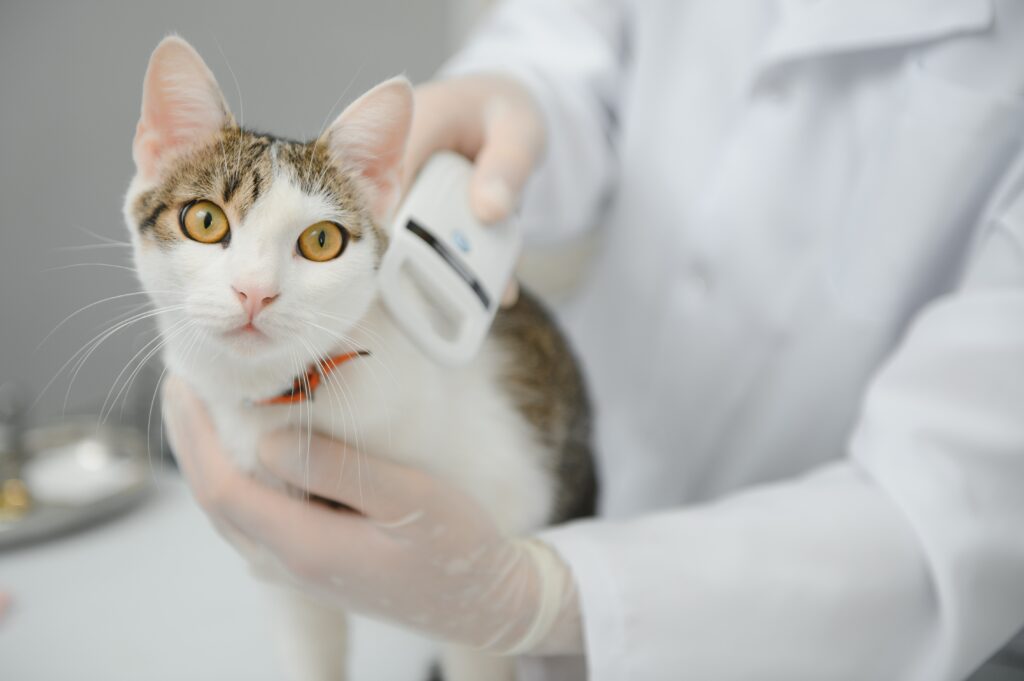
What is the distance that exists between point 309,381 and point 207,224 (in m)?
0.16

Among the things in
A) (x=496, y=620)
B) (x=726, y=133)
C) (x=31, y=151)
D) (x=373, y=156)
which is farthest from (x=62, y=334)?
(x=726, y=133)

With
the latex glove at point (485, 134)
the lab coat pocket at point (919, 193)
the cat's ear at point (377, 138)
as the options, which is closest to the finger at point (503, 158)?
the latex glove at point (485, 134)

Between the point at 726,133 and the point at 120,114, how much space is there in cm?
82

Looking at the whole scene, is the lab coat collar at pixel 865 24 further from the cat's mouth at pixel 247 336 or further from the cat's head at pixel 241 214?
the cat's mouth at pixel 247 336

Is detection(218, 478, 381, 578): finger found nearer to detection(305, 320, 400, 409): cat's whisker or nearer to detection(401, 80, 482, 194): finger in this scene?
detection(305, 320, 400, 409): cat's whisker

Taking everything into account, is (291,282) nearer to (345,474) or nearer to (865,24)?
(345,474)

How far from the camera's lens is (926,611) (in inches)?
27.1

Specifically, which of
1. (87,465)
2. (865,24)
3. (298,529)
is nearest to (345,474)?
(298,529)

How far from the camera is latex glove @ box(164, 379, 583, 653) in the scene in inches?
23.1

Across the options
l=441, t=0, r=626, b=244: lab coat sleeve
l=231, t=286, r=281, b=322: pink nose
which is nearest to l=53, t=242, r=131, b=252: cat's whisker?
l=231, t=286, r=281, b=322: pink nose

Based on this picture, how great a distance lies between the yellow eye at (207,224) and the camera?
16.3 inches

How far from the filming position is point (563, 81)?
1026 millimetres

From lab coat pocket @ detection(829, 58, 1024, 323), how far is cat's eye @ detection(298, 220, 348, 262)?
2.18ft

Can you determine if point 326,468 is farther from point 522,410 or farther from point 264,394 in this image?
point 522,410
